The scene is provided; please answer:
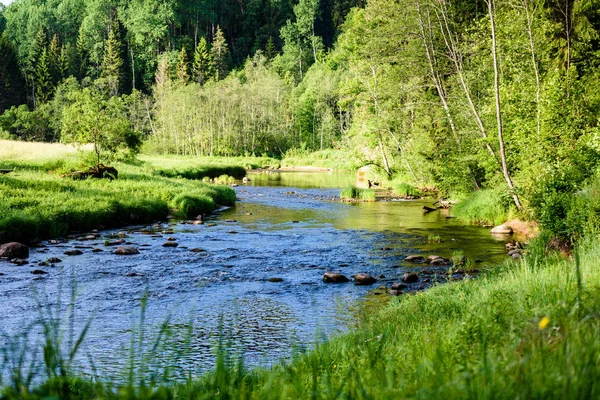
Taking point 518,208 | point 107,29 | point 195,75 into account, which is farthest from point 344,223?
point 107,29

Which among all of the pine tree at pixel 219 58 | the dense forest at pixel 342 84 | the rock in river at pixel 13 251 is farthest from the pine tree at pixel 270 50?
the rock in river at pixel 13 251

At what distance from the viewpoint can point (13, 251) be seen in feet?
49.9

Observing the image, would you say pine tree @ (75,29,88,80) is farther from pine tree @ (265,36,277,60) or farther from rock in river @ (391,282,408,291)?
rock in river @ (391,282,408,291)

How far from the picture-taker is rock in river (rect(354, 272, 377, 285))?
13.3 metres

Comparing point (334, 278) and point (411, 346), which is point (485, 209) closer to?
point (334, 278)

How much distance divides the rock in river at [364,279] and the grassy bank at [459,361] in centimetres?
341

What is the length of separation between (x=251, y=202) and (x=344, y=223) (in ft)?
30.2

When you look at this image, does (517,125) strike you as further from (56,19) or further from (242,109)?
(56,19)

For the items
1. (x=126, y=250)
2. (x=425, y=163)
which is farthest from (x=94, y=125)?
(x=425, y=163)

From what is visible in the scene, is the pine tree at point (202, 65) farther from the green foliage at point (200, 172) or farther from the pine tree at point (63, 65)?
the green foliage at point (200, 172)

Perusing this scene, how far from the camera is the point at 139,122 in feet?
312

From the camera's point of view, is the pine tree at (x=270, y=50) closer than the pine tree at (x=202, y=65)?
No

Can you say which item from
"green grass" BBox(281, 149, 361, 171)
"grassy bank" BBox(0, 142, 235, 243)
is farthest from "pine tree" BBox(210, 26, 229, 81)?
"grassy bank" BBox(0, 142, 235, 243)

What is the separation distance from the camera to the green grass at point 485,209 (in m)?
23.3
